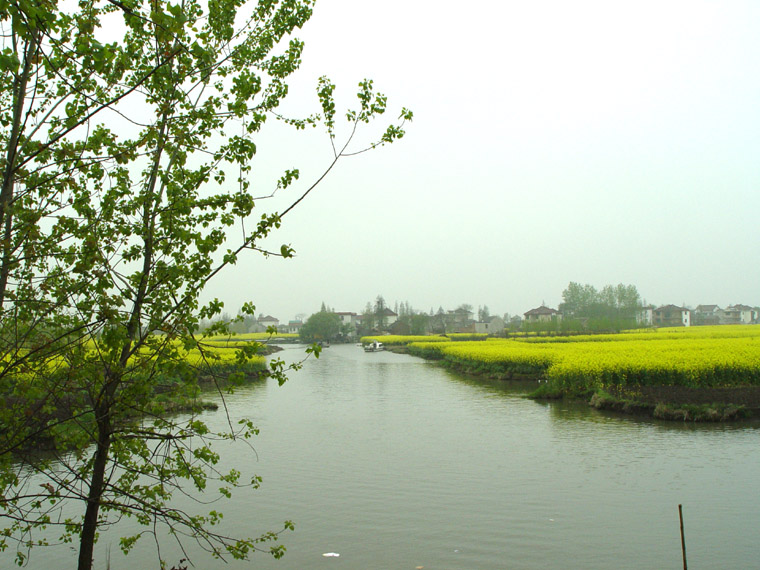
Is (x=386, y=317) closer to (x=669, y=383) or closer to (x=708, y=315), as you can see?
(x=708, y=315)

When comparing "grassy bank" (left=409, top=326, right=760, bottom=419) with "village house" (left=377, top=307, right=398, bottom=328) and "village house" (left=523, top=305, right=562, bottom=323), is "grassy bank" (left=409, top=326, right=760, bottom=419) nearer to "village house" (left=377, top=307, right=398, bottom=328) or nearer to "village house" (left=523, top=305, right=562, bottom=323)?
"village house" (left=523, top=305, right=562, bottom=323)

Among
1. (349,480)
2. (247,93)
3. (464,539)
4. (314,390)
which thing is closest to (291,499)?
(349,480)

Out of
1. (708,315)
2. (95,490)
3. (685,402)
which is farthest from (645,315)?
(95,490)

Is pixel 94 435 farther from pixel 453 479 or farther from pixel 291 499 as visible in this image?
pixel 453 479

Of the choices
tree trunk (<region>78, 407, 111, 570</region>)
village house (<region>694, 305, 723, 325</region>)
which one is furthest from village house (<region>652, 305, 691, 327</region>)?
tree trunk (<region>78, 407, 111, 570</region>)

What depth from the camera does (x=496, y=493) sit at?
893cm

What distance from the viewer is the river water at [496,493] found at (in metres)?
6.73

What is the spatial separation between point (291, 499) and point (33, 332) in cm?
633

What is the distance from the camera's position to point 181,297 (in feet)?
12.0

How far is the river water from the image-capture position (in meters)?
6.73

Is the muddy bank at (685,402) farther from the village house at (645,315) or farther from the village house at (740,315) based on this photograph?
the village house at (740,315)

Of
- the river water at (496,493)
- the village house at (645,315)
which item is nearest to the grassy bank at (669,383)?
the river water at (496,493)

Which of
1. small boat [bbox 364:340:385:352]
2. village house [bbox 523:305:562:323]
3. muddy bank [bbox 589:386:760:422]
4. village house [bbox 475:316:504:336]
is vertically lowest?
small boat [bbox 364:340:385:352]

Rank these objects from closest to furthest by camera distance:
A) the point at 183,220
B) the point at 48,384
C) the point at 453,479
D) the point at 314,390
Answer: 1. the point at 48,384
2. the point at 183,220
3. the point at 453,479
4. the point at 314,390
